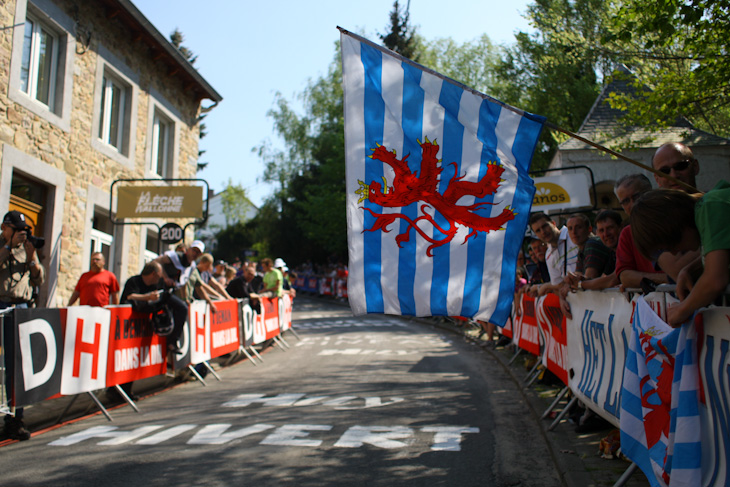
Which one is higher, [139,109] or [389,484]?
[139,109]

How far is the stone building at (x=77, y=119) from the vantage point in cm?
1142

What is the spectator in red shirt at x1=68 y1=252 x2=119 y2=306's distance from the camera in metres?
9.54

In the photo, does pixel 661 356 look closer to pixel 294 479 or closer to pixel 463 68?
pixel 294 479

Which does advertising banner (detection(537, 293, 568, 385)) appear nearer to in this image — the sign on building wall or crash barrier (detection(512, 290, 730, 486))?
crash barrier (detection(512, 290, 730, 486))

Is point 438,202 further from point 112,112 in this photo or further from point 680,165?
point 112,112

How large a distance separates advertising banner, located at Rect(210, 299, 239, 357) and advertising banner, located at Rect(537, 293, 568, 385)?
5.56 m

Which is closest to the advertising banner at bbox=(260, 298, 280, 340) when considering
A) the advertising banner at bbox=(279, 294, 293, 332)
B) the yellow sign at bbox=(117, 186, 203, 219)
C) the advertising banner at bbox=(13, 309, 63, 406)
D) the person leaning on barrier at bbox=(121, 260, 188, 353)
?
the advertising banner at bbox=(279, 294, 293, 332)

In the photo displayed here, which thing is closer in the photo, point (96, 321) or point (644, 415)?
point (644, 415)

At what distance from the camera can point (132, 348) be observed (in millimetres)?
8141

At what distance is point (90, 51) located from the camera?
13984 millimetres

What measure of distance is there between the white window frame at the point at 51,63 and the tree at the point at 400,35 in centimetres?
3415

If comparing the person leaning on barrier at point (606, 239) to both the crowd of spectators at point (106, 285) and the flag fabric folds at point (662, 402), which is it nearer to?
the flag fabric folds at point (662, 402)

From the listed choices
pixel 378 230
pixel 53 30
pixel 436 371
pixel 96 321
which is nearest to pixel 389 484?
pixel 378 230

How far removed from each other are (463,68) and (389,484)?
43.1m
